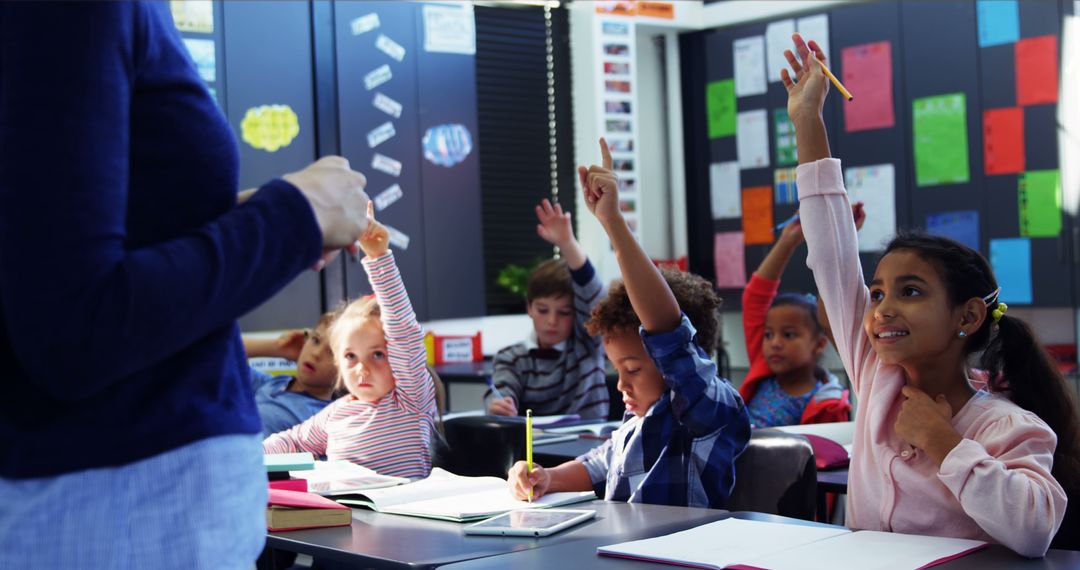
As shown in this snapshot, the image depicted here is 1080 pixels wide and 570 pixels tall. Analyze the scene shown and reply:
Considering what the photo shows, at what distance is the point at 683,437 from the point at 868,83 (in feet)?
13.7

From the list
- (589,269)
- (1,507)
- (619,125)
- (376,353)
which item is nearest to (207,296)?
(1,507)

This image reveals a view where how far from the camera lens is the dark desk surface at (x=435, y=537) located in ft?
4.79

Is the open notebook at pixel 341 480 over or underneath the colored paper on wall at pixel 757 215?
underneath

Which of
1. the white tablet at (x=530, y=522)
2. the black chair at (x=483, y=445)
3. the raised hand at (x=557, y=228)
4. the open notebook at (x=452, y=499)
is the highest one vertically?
the raised hand at (x=557, y=228)

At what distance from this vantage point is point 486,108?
5.84 metres

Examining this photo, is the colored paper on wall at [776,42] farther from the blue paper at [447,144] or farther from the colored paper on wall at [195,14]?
the colored paper on wall at [195,14]

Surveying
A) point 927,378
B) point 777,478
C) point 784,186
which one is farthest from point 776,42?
point 927,378

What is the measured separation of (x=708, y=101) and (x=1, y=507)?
5924mm

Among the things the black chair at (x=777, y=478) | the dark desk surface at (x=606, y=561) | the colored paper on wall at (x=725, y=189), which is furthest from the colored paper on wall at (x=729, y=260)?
the dark desk surface at (x=606, y=561)

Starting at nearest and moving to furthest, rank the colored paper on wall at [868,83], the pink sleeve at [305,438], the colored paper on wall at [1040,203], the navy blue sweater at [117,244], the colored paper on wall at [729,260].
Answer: the navy blue sweater at [117,244] → the pink sleeve at [305,438] → the colored paper on wall at [1040,203] → the colored paper on wall at [868,83] → the colored paper on wall at [729,260]

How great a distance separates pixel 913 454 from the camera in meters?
1.67

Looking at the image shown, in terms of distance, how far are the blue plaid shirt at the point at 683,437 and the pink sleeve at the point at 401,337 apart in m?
0.72

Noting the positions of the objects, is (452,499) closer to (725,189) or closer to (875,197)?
(875,197)

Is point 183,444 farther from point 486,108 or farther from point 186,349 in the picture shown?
point 486,108
